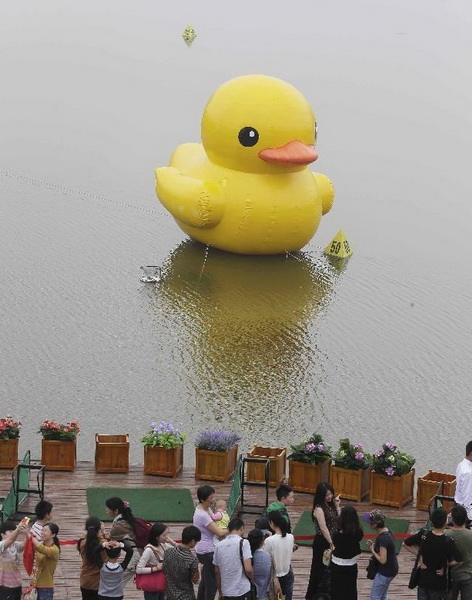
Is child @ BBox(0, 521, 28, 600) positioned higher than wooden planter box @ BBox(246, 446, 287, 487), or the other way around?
wooden planter box @ BBox(246, 446, 287, 487)

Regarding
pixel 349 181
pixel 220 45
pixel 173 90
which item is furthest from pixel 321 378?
pixel 220 45

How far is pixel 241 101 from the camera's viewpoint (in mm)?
31812

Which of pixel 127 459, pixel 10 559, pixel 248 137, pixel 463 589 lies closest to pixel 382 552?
pixel 463 589

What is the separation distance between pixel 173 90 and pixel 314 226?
24478 mm

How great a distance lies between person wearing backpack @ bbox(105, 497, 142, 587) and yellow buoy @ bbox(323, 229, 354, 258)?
68.1ft

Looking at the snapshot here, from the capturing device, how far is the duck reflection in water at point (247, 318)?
2612 cm

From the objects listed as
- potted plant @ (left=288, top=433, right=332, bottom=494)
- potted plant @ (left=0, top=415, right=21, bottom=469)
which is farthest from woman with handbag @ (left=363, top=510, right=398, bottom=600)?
potted plant @ (left=0, top=415, right=21, bottom=469)

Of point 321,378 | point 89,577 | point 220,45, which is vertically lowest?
point 89,577

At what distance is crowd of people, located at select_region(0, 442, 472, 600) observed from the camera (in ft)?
47.0

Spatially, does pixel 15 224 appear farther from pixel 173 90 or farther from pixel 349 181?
pixel 173 90

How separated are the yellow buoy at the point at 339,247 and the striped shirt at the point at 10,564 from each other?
21255 millimetres

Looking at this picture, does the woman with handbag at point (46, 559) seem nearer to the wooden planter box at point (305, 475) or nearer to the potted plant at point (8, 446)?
the potted plant at point (8, 446)

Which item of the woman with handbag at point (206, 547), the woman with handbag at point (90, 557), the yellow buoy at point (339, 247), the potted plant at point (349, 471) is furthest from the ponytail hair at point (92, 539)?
the yellow buoy at point (339, 247)

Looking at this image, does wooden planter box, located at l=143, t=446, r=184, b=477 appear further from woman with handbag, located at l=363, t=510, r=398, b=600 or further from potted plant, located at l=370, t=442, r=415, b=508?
woman with handbag, located at l=363, t=510, r=398, b=600
